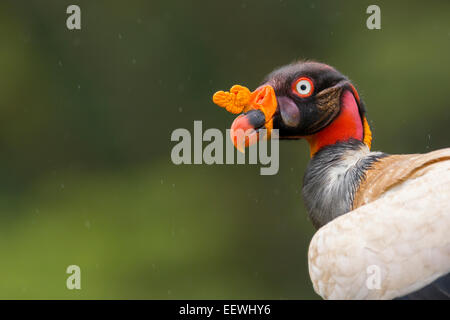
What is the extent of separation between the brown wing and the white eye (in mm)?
387

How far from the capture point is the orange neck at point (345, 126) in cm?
301

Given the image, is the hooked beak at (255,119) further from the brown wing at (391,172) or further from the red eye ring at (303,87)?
the brown wing at (391,172)

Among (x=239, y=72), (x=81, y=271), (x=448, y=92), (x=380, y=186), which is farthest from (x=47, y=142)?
(x=380, y=186)

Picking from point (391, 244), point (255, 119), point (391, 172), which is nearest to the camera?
point (391, 244)

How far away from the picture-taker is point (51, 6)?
7.12 m

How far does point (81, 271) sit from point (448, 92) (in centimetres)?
326

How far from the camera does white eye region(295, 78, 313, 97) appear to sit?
3004 millimetres

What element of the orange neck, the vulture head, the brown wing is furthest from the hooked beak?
the brown wing

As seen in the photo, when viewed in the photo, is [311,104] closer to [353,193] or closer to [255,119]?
[255,119]

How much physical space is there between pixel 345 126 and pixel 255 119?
354 millimetres

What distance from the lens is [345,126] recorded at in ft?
9.89

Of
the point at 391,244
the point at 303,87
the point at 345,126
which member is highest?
the point at 303,87

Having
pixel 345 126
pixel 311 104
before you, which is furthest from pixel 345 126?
pixel 311 104

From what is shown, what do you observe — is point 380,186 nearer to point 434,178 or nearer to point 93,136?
point 434,178
